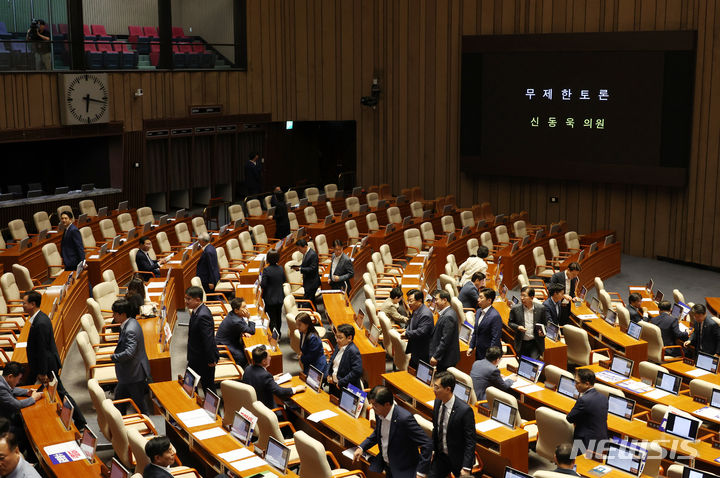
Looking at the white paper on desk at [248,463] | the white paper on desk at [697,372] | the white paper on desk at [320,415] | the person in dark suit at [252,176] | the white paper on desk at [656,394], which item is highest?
the person in dark suit at [252,176]

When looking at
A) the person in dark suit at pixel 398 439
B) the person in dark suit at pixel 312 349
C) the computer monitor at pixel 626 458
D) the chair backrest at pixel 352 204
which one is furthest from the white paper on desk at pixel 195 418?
the chair backrest at pixel 352 204

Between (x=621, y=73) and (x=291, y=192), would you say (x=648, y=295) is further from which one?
(x=291, y=192)

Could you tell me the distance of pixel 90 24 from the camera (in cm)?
1975

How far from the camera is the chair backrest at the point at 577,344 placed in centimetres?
1062

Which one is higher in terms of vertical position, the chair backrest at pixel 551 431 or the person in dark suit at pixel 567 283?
the person in dark suit at pixel 567 283

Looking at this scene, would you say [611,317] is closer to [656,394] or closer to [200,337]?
[656,394]

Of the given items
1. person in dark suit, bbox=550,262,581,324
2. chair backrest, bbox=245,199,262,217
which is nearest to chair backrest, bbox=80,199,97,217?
chair backrest, bbox=245,199,262,217

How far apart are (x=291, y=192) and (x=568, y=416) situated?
42.5 feet

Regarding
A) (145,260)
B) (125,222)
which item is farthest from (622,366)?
(125,222)

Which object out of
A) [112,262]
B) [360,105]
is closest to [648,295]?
[112,262]

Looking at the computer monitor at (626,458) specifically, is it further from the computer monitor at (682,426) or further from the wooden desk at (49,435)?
the wooden desk at (49,435)

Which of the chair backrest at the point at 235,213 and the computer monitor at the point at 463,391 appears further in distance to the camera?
the chair backrest at the point at 235,213

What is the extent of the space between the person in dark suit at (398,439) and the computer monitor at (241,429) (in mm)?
1113

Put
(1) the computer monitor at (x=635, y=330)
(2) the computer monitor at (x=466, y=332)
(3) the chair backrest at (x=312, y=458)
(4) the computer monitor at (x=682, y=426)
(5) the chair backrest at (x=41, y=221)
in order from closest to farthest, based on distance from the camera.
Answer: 1. (3) the chair backrest at (x=312, y=458)
2. (4) the computer monitor at (x=682, y=426)
3. (2) the computer monitor at (x=466, y=332)
4. (1) the computer monitor at (x=635, y=330)
5. (5) the chair backrest at (x=41, y=221)
